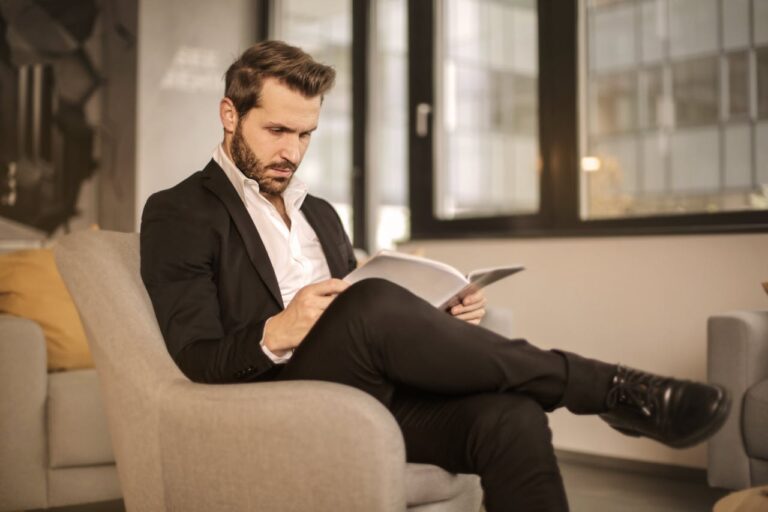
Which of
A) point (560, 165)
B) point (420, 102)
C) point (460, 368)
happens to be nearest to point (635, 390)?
point (460, 368)

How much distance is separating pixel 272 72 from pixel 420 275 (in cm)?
62

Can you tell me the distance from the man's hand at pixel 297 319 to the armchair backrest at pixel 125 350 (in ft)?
0.61

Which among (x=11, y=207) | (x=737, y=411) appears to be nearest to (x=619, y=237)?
(x=737, y=411)

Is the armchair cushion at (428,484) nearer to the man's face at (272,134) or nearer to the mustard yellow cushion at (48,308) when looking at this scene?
the man's face at (272,134)

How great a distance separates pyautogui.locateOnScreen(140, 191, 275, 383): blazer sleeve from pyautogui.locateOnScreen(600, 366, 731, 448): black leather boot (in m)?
0.60

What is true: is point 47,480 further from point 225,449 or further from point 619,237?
Answer: point 619,237

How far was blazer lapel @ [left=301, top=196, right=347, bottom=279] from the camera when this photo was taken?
204 cm

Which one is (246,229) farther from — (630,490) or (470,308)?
(630,490)

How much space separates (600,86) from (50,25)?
8.48ft

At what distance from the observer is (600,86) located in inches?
143

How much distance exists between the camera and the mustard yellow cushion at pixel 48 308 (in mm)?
2688

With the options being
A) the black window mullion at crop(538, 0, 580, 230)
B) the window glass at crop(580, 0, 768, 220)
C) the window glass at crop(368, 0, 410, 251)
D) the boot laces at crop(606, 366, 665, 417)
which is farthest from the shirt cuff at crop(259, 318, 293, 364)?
the window glass at crop(368, 0, 410, 251)

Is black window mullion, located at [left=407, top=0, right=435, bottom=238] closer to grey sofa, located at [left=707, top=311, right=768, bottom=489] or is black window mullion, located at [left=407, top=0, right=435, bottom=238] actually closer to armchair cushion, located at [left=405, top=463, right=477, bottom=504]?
grey sofa, located at [left=707, top=311, right=768, bottom=489]

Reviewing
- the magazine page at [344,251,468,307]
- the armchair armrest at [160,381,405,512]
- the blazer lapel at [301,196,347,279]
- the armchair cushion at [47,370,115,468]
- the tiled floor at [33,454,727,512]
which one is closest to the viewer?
the armchair armrest at [160,381,405,512]
